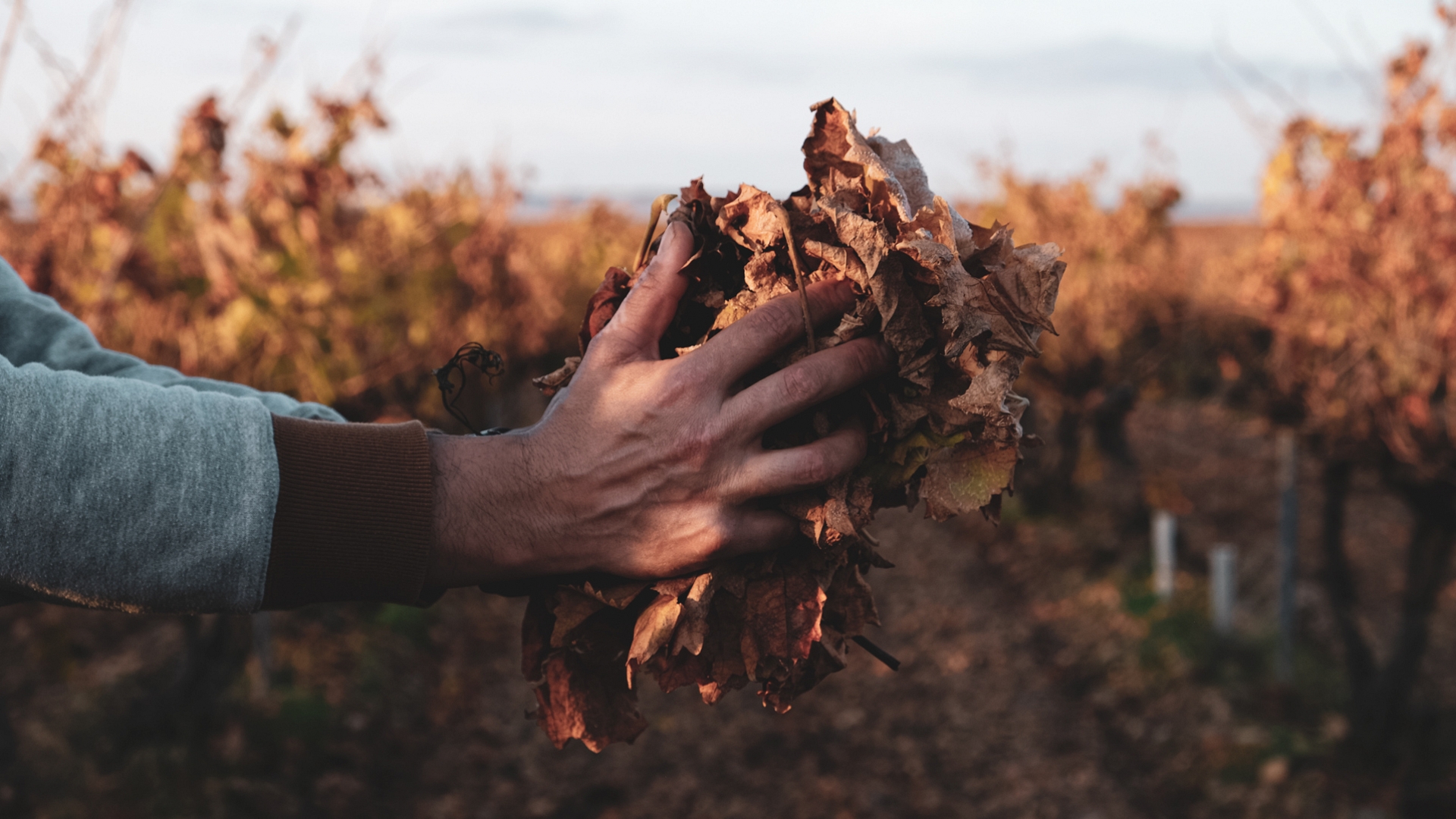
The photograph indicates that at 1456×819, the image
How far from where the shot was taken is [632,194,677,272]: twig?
1314 mm

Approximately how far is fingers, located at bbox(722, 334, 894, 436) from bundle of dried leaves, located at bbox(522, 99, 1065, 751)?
0.04m

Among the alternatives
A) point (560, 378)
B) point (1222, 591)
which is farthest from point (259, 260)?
point (1222, 591)

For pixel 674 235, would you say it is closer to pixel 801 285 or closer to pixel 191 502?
pixel 801 285

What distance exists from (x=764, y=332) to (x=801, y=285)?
75 mm

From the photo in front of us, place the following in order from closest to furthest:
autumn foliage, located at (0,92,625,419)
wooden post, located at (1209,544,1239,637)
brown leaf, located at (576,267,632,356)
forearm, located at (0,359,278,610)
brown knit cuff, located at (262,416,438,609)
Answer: forearm, located at (0,359,278,610) → brown knit cuff, located at (262,416,438,609) → brown leaf, located at (576,267,632,356) → autumn foliage, located at (0,92,625,419) → wooden post, located at (1209,544,1239,637)

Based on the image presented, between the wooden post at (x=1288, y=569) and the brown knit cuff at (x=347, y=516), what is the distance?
5.74 meters

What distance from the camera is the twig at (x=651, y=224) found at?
1314 millimetres

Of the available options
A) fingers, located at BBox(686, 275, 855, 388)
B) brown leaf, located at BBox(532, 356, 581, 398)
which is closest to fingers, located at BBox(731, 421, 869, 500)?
fingers, located at BBox(686, 275, 855, 388)

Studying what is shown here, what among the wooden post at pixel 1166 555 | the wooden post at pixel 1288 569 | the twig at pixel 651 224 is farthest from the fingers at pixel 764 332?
the wooden post at pixel 1166 555

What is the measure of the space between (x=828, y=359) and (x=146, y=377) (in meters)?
1.07

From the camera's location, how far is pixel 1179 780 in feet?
16.0

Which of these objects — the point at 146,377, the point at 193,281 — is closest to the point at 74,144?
the point at 193,281

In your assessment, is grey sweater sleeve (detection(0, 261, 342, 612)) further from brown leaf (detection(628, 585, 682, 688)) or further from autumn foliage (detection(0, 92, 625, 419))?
autumn foliage (detection(0, 92, 625, 419))

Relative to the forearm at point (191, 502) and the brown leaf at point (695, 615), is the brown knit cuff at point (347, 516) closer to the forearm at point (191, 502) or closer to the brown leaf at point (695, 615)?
the forearm at point (191, 502)
